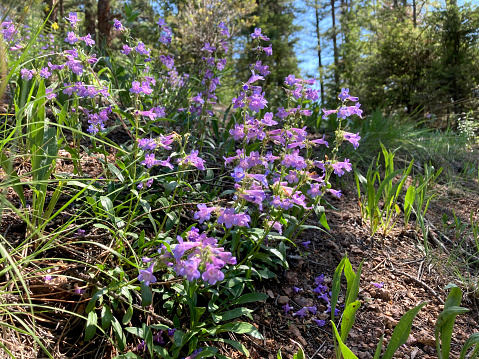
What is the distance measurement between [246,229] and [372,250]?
100 cm

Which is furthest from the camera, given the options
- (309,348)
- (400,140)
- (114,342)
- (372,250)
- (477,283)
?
(400,140)

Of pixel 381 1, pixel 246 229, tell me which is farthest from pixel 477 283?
pixel 381 1

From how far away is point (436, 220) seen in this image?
9.04 feet

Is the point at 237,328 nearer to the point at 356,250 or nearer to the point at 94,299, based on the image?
the point at 94,299

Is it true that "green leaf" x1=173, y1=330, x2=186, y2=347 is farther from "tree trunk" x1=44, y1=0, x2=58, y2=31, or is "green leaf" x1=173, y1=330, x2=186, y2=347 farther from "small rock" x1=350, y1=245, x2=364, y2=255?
"tree trunk" x1=44, y1=0, x2=58, y2=31

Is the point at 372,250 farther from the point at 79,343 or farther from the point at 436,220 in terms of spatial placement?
the point at 79,343

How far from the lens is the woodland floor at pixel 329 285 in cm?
131

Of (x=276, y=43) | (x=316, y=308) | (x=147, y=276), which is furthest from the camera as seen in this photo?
(x=276, y=43)

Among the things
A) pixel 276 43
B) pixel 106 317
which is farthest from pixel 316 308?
pixel 276 43

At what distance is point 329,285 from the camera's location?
6.19 ft

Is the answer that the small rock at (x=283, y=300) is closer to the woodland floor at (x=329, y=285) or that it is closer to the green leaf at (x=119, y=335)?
the woodland floor at (x=329, y=285)

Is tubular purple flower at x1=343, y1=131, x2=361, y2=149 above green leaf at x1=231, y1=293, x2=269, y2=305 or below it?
above

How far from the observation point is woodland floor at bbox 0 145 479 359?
1308 millimetres

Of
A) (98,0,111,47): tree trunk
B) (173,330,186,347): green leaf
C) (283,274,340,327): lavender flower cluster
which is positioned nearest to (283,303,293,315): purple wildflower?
(283,274,340,327): lavender flower cluster
